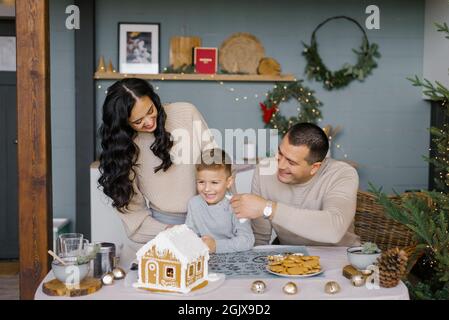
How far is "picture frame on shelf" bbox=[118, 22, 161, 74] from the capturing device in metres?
5.27

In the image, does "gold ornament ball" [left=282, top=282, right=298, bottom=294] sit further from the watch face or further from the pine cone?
the watch face

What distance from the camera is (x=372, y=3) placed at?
212 inches

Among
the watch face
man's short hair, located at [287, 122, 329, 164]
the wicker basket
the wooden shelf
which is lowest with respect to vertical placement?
the wicker basket

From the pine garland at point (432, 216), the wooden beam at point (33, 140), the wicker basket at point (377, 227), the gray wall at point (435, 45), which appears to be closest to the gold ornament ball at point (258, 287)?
the pine garland at point (432, 216)

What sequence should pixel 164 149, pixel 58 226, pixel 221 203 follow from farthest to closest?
pixel 58 226, pixel 164 149, pixel 221 203

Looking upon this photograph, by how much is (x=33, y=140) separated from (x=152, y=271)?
0.93 meters

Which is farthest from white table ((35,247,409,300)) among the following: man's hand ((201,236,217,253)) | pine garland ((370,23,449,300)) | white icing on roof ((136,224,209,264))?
pine garland ((370,23,449,300))

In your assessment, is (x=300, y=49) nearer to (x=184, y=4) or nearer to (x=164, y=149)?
(x=184, y=4)

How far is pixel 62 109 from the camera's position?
17.6 feet

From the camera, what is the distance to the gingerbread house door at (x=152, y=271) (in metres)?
2.15
